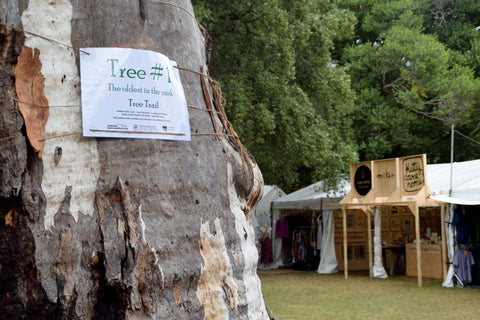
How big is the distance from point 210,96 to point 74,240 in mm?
1058

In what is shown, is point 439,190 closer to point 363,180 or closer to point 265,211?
point 363,180

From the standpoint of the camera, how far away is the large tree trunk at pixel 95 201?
98.2 inches

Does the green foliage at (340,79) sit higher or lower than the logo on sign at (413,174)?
higher

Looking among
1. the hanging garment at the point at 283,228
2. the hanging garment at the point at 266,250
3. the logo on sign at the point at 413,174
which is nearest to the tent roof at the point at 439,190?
the logo on sign at the point at 413,174

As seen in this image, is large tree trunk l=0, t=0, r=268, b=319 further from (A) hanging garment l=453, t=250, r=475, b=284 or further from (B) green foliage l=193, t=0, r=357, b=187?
(A) hanging garment l=453, t=250, r=475, b=284

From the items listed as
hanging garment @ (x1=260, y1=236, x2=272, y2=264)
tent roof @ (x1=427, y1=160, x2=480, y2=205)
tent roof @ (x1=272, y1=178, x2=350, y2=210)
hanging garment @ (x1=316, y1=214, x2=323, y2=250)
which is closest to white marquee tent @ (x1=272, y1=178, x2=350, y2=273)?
tent roof @ (x1=272, y1=178, x2=350, y2=210)

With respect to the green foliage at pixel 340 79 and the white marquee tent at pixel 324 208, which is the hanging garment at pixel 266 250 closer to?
the white marquee tent at pixel 324 208

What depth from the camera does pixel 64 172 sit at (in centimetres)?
256

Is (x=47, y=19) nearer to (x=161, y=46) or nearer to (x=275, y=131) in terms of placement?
(x=161, y=46)

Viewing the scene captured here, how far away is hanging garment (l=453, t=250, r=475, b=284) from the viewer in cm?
1354

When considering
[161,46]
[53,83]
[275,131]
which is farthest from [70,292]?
[275,131]

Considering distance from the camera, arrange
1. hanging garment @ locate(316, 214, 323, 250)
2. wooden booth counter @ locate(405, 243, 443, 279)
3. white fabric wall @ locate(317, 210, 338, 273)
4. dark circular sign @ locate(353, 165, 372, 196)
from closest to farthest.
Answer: wooden booth counter @ locate(405, 243, 443, 279), dark circular sign @ locate(353, 165, 372, 196), white fabric wall @ locate(317, 210, 338, 273), hanging garment @ locate(316, 214, 323, 250)

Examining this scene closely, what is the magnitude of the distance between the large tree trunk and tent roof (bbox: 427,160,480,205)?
36.7 feet

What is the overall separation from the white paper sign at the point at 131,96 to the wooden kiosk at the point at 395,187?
1163cm
